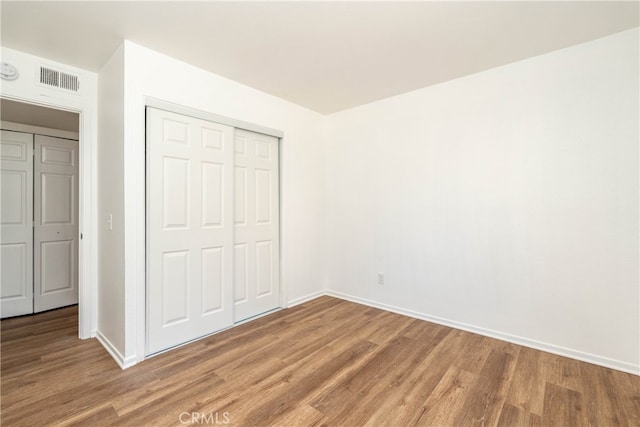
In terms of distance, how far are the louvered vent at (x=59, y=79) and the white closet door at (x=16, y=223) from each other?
143 cm

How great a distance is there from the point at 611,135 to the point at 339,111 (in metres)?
2.72

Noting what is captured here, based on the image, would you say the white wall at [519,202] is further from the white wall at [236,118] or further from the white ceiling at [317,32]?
the white wall at [236,118]

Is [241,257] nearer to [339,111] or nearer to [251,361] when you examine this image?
[251,361]

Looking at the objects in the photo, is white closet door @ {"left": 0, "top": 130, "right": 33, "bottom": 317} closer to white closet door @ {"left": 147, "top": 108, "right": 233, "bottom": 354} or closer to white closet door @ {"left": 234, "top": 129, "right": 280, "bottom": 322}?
white closet door @ {"left": 147, "top": 108, "right": 233, "bottom": 354}

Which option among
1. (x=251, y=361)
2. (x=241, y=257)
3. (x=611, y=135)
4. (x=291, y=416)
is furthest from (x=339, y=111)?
(x=291, y=416)

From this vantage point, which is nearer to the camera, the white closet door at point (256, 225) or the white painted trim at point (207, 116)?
the white painted trim at point (207, 116)

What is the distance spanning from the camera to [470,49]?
2330 millimetres

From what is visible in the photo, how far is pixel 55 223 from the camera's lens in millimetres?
3506

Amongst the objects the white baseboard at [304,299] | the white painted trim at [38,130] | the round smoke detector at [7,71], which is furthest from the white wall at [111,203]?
the white baseboard at [304,299]

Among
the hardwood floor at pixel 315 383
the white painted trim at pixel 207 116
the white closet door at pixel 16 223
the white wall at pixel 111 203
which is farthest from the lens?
the white closet door at pixel 16 223

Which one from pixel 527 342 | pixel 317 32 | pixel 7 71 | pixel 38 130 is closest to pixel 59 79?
pixel 7 71

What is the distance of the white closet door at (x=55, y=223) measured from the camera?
3377mm

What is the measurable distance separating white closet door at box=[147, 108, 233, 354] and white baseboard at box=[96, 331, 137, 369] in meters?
0.16

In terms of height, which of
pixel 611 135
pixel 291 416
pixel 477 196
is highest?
pixel 611 135
